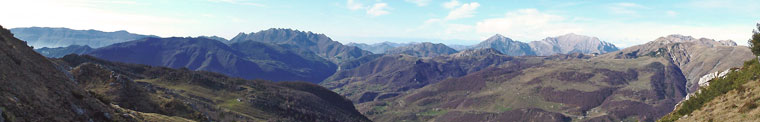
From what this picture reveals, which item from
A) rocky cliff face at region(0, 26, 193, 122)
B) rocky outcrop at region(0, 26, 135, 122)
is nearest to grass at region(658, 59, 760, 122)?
rocky cliff face at region(0, 26, 193, 122)

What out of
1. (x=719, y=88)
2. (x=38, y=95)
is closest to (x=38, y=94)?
(x=38, y=95)

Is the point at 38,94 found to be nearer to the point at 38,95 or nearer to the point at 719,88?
the point at 38,95

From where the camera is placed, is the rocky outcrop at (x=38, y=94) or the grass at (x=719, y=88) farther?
the grass at (x=719, y=88)

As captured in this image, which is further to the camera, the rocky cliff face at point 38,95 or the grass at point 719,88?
the grass at point 719,88

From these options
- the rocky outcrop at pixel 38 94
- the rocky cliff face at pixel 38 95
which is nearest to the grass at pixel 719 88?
the rocky cliff face at pixel 38 95

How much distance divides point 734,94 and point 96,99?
345ft

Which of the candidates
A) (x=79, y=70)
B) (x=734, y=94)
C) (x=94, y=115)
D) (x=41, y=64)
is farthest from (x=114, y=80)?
(x=734, y=94)

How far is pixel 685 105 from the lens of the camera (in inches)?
3332

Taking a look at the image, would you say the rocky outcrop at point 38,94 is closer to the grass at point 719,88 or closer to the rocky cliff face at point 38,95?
the rocky cliff face at point 38,95

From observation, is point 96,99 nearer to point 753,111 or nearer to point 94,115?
point 94,115

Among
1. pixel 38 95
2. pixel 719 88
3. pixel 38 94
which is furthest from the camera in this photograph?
pixel 719 88

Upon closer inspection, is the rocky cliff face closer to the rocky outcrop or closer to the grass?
the rocky outcrop

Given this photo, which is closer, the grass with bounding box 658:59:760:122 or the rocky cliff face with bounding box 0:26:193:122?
the rocky cliff face with bounding box 0:26:193:122

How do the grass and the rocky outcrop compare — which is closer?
the rocky outcrop
